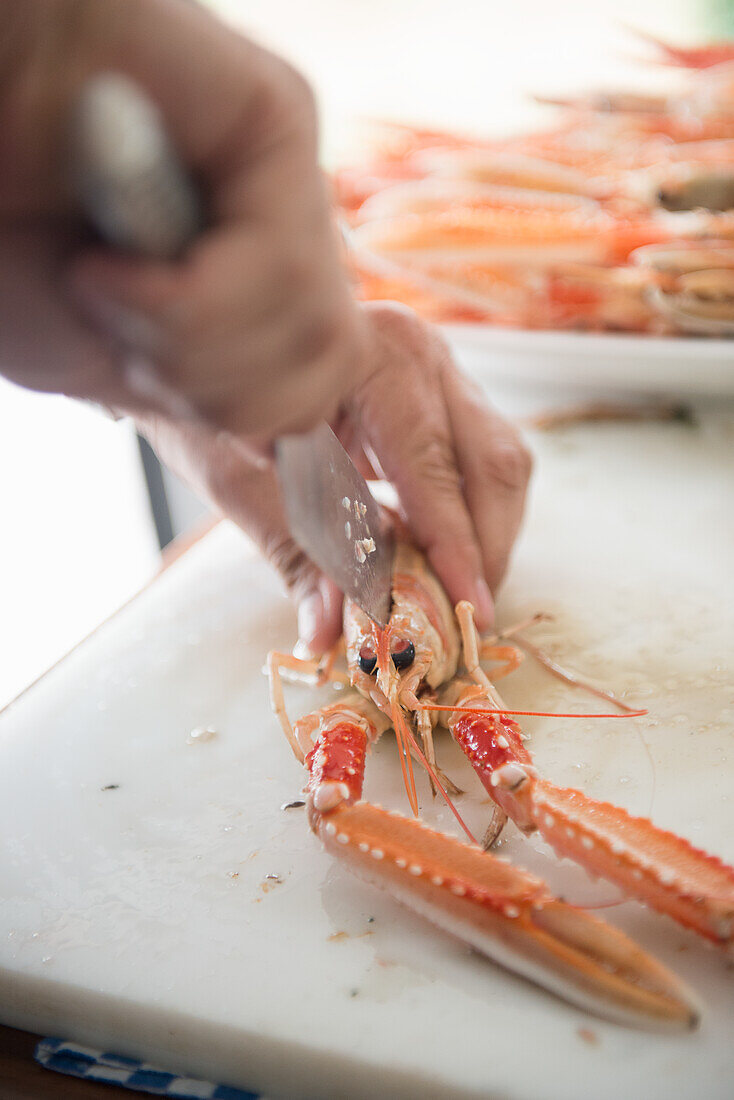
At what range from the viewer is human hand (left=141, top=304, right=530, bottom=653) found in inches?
29.7

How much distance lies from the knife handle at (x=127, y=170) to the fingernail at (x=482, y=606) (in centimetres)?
51

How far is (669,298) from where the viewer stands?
1167 mm

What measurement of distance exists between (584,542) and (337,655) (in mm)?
328

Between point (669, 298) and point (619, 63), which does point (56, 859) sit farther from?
point (619, 63)

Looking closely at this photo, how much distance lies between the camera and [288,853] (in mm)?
552

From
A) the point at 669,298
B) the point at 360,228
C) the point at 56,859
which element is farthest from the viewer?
the point at 360,228

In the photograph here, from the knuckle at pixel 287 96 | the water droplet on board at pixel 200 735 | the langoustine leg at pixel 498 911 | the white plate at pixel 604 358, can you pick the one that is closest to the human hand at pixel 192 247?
the knuckle at pixel 287 96

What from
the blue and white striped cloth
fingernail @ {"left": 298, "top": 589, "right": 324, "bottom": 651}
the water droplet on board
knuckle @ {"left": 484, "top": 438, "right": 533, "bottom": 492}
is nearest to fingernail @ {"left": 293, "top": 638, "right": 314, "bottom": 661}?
fingernail @ {"left": 298, "top": 589, "right": 324, "bottom": 651}

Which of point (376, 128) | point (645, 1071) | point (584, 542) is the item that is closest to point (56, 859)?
point (645, 1071)

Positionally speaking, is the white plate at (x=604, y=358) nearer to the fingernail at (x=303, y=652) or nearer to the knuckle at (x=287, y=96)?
the fingernail at (x=303, y=652)

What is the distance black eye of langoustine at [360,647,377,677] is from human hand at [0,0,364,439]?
13.8 inches

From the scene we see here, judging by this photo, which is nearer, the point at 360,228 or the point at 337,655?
the point at 337,655

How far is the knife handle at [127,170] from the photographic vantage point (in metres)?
0.26

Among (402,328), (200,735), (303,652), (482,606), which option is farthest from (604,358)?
(200,735)
